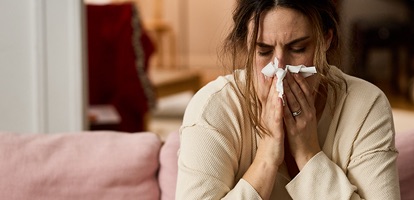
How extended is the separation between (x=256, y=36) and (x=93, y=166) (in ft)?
1.74

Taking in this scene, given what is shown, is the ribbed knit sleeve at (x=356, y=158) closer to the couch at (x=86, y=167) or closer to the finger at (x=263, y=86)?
the finger at (x=263, y=86)

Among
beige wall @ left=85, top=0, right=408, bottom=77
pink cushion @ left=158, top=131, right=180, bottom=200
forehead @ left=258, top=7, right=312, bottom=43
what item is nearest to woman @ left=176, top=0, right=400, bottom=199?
forehead @ left=258, top=7, right=312, bottom=43

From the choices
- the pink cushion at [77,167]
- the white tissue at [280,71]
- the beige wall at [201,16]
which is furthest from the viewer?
the beige wall at [201,16]

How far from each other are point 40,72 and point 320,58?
3.91 feet

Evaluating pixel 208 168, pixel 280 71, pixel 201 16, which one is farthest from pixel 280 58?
pixel 201 16

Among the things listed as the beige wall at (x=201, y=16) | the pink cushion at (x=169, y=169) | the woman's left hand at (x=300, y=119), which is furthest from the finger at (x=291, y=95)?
the beige wall at (x=201, y=16)

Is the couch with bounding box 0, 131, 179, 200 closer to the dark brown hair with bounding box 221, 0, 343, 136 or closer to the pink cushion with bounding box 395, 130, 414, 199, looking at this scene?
the dark brown hair with bounding box 221, 0, 343, 136

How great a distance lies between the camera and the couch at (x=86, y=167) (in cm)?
176

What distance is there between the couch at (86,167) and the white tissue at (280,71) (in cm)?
38

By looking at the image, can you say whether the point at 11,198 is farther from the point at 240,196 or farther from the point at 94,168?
the point at 240,196

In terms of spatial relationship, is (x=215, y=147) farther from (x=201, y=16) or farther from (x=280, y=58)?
(x=201, y=16)

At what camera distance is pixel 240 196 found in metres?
1.56

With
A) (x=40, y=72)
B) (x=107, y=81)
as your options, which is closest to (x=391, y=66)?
(x=107, y=81)

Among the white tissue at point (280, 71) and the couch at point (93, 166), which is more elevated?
the white tissue at point (280, 71)
